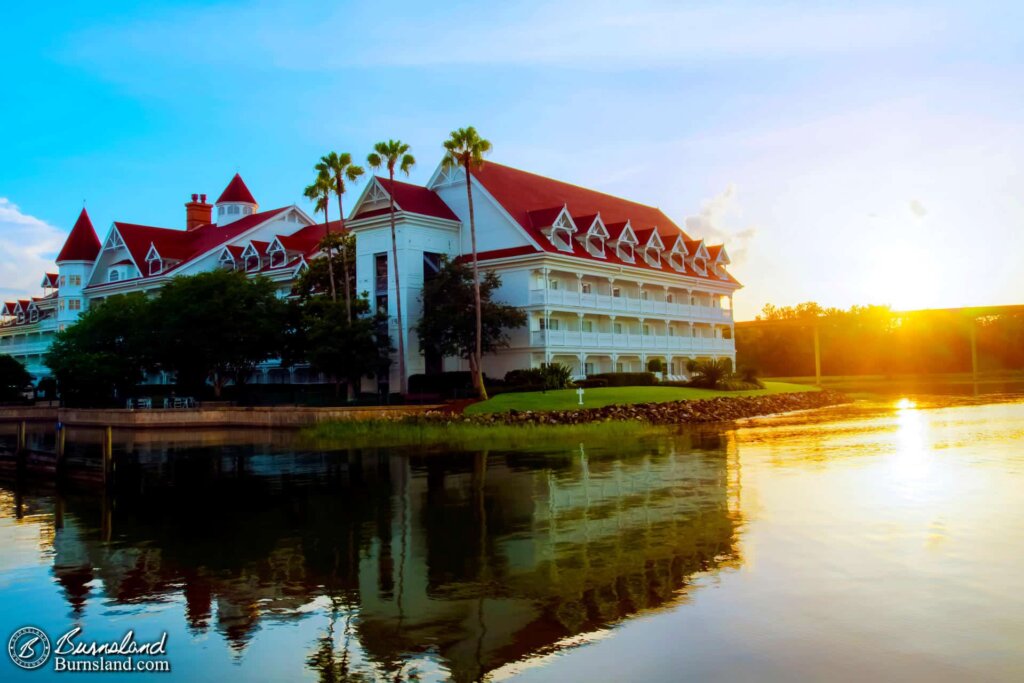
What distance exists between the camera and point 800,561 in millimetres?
12227

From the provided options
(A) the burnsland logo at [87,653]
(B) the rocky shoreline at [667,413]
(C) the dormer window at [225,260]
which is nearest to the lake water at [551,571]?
(A) the burnsland logo at [87,653]

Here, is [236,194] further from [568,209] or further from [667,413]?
[667,413]

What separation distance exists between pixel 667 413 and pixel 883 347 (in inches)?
2846

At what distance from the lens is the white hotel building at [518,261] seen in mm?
57562

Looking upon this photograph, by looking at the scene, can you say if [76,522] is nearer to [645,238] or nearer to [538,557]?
[538,557]

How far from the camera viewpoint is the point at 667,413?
42.8 m

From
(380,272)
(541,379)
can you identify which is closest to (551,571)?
(541,379)

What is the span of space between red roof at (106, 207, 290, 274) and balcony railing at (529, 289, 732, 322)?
39.9m

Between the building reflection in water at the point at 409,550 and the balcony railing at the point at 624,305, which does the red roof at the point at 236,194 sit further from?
the building reflection in water at the point at 409,550

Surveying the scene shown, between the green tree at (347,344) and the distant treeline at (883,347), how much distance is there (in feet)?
194

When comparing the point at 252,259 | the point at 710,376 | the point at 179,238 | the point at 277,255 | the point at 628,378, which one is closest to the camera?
the point at 628,378

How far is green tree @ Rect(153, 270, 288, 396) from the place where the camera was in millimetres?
58750

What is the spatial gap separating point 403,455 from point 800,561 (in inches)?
765

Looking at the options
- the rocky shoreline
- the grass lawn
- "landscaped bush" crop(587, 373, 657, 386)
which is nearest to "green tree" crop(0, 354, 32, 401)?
the rocky shoreline
